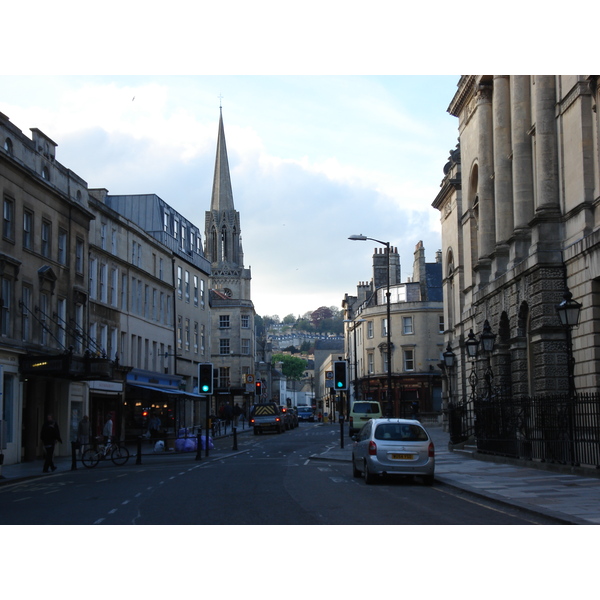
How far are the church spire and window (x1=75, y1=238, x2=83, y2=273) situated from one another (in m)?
83.1

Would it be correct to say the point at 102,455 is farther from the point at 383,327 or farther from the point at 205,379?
the point at 383,327

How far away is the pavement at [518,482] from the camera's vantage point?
14234 mm

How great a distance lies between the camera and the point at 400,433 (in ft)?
67.9

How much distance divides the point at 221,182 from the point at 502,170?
9172 centimetres

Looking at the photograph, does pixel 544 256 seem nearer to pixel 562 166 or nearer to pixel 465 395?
pixel 562 166

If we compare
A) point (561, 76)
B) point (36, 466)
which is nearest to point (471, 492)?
point (561, 76)

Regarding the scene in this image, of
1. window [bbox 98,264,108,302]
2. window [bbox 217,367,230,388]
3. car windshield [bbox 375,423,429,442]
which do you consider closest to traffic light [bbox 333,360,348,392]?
car windshield [bbox 375,423,429,442]

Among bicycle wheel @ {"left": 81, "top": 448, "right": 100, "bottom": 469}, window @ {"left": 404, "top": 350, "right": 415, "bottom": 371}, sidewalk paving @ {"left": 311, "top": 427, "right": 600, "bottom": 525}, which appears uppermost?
window @ {"left": 404, "top": 350, "right": 415, "bottom": 371}

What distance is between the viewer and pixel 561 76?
2778cm

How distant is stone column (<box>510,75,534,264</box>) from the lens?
102ft

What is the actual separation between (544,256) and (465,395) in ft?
62.8

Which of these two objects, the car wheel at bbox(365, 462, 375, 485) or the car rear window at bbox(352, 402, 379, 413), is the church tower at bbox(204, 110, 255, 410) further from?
the car wheel at bbox(365, 462, 375, 485)

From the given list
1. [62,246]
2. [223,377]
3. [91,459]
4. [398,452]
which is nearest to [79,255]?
[62,246]

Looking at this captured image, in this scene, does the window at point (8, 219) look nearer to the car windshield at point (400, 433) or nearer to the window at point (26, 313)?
the window at point (26, 313)
